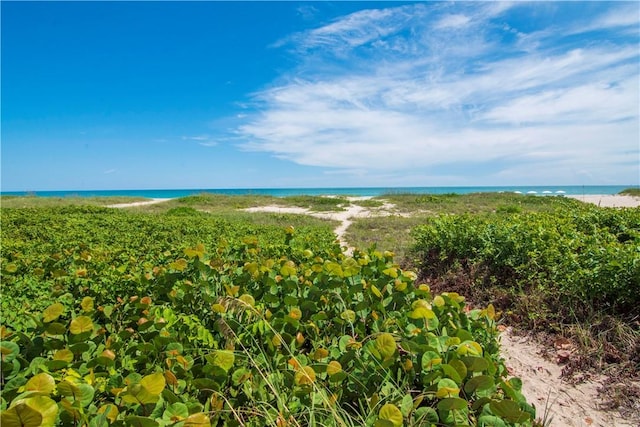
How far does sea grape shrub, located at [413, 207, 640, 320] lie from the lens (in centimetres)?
385

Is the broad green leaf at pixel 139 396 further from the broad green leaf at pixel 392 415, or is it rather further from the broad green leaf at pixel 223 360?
the broad green leaf at pixel 392 415

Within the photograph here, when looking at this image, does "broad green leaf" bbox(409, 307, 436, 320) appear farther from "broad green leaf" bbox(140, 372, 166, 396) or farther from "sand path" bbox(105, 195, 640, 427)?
"broad green leaf" bbox(140, 372, 166, 396)

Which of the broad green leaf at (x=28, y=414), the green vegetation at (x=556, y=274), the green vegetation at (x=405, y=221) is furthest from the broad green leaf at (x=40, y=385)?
the green vegetation at (x=556, y=274)

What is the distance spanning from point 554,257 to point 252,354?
4.23 m

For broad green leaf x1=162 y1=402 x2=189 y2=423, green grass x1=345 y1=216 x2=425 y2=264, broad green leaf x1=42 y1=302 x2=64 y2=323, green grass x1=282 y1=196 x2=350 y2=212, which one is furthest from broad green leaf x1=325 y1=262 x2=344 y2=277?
green grass x1=282 y1=196 x2=350 y2=212

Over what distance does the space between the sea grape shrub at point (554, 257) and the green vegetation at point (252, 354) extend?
2.41m

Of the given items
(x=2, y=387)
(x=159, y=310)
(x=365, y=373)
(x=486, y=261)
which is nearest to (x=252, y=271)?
(x=159, y=310)

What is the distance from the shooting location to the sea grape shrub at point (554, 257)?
3846 millimetres

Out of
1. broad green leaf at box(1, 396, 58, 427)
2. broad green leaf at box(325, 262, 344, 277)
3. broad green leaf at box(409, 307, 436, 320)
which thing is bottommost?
broad green leaf at box(409, 307, 436, 320)

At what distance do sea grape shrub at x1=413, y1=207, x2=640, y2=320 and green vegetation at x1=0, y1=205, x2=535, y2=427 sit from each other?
2.41 m

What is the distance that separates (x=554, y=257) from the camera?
184 inches

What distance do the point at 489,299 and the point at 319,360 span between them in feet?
12.3

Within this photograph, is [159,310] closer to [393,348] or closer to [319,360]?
[319,360]

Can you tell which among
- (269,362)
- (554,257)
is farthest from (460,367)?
(554,257)
